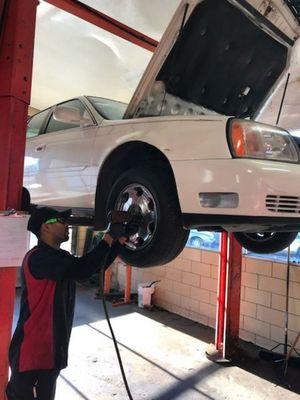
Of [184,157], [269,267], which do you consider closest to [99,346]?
[269,267]

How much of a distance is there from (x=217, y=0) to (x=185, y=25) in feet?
0.79

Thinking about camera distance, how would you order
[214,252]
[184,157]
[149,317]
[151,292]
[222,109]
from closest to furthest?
[184,157], [222,109], [214,252], [149,317], [151,292]

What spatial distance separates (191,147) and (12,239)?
1035mm

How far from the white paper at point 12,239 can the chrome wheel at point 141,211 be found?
559 millimetres

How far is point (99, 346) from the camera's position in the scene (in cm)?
502

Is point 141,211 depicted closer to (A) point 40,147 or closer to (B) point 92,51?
(A) point 40,147

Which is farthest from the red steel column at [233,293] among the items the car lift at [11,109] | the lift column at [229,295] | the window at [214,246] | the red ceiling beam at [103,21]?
the car lift at [11,109]

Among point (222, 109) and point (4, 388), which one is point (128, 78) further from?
point (4, 388)

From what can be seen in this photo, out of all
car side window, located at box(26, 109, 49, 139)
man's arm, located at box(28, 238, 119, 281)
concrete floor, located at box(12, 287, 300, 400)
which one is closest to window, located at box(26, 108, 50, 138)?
car side window, located at box(26, 109, 49, 139)

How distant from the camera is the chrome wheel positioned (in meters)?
1.95

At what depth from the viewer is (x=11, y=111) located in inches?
77.2

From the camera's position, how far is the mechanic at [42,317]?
208 cm

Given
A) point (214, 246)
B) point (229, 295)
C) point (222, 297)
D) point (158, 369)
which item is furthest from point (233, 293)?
point (158, 369)

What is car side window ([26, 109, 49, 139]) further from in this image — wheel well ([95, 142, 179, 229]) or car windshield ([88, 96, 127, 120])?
wheel well ([95, 142, 179, 229])
